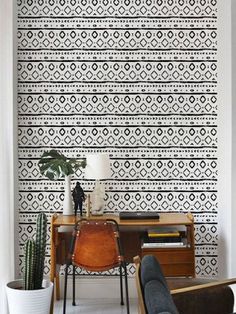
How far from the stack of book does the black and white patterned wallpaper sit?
19.1 inches

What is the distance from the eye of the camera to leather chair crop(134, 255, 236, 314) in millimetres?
2164

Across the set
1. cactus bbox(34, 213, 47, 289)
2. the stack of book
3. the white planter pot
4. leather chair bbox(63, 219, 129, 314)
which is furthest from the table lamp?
the white planter pot

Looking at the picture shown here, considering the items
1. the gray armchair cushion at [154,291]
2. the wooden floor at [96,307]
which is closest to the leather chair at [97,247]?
the wooden floor at [96,307]

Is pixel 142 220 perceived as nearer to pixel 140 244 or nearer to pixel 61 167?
pixel 140 244

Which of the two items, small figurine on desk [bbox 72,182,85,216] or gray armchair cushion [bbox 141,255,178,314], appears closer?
gray armchair cushion [bbox 141,255,178,314]

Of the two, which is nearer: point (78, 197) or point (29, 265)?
point (29, 265)

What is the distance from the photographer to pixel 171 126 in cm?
473

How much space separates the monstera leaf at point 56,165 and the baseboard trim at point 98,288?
922mm

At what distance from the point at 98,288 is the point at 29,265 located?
46.4 inches

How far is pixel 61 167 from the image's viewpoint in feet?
14.6
